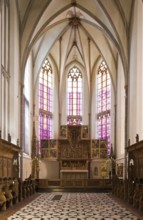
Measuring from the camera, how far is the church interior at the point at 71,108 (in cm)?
1652

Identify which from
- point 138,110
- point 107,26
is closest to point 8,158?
point 138,110

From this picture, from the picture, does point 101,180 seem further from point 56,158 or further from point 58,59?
point 58,59

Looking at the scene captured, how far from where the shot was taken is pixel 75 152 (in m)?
29.0

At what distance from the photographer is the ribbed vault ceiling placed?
22891mm

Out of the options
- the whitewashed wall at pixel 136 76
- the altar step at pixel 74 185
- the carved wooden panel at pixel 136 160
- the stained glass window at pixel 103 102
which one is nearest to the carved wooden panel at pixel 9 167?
the carved wooden panel at pixel 136 160

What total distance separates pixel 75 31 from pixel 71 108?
7.20 m

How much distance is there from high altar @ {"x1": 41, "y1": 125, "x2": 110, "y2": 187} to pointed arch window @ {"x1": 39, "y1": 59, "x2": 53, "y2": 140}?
2.81m

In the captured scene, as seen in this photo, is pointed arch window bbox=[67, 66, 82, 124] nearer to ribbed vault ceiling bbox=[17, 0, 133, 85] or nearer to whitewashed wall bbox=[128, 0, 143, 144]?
ribbed vault ceiling bbox=[17, 0, 133, 85]

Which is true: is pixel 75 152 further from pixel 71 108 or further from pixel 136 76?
pixel 136 76

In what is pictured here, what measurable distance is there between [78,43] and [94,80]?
368 cm

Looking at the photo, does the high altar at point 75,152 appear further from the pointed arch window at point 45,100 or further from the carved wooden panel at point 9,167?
the carved wooden panel at point 9,167

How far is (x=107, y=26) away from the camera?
24.1 m

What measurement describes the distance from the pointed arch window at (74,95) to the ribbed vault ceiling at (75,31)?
1089 millimetres

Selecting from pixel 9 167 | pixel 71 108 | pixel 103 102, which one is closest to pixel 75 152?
pixel 103 102
